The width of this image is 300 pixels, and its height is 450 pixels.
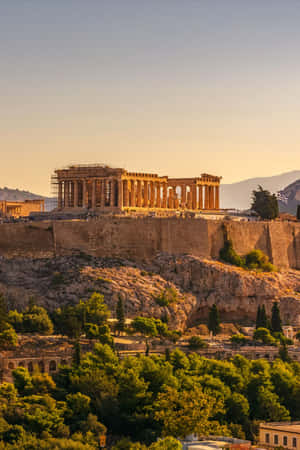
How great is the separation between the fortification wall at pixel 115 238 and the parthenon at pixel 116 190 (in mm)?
5892

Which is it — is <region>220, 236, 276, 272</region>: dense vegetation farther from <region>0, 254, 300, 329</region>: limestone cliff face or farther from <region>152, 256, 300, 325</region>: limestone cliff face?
<region>152, 256, 300, 325</region>: limestone cliff face

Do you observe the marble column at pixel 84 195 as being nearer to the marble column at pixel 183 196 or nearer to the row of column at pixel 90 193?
the row of column at pixel 90 193

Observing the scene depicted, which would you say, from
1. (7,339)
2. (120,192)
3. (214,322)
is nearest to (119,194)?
(120,192)

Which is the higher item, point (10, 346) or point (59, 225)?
point (59, 225)

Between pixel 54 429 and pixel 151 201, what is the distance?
4412 centimetres

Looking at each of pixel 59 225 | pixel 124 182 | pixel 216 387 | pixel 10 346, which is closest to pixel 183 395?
pixel 216 387

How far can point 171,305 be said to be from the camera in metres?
104

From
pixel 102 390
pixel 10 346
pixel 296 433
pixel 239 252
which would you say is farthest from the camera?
pixel 239 252

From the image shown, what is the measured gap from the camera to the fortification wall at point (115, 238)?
351 ft

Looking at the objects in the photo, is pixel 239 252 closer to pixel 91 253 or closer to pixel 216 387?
pixel 91 253

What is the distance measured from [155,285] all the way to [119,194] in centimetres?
1306

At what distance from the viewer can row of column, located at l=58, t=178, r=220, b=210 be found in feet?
379

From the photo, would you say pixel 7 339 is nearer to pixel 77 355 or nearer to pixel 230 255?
pixel 77 355

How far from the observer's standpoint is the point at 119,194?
11506 centimetres
